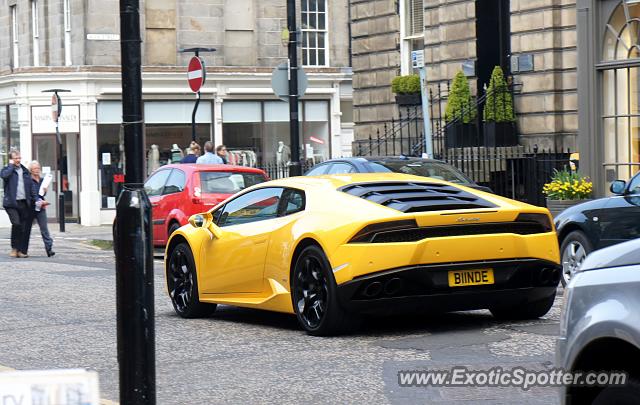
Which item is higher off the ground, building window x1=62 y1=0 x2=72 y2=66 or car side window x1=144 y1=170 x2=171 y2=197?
building window x1=62 y1=0 x2=72 y2=66

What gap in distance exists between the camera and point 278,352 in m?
10.1

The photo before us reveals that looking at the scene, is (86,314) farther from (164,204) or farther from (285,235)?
(164,204)

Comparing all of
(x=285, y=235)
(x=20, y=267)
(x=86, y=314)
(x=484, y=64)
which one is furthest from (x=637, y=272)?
(x=484, y=64)

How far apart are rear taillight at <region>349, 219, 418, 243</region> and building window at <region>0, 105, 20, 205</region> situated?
102 feet

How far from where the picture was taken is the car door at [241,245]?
38.5 ft

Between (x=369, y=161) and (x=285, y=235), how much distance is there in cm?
625

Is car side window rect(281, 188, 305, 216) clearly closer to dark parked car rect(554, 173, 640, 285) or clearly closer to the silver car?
dark parked car rect(554, 173, 640, 285)

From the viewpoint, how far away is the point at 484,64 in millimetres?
25328

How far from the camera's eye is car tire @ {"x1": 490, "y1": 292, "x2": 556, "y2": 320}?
37.1ft

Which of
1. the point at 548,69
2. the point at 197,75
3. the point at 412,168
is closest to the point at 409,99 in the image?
the point at 197,75

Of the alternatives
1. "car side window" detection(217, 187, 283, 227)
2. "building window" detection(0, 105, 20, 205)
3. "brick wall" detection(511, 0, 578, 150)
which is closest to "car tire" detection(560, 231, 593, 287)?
"car side window" detection(217, 187, 283, 227)

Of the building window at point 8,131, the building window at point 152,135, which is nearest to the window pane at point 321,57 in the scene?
the building window at point 152,135

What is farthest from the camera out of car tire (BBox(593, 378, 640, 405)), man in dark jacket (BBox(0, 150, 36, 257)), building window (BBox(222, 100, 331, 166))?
building window (BBox(222, 100, 331, 166))

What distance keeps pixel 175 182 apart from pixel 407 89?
300 inches
